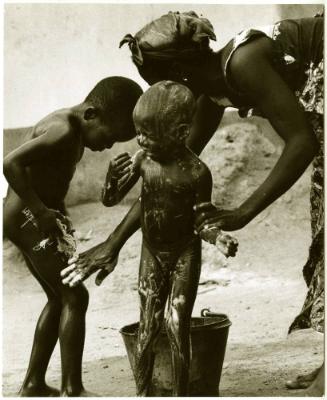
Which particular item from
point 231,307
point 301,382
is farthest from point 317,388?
point 231,307

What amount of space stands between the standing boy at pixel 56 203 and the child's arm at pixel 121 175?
0.98ft

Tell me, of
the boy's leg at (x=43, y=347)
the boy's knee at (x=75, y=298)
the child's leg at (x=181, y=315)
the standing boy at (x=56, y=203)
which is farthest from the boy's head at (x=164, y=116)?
the boy's leg at (x=43, y=347)

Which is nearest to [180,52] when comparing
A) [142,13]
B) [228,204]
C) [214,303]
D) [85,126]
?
[85,126]

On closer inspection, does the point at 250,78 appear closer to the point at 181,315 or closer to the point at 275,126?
the point at 275,126

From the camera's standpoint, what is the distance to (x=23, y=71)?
6176mm

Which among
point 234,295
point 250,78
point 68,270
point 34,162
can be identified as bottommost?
point 234,295

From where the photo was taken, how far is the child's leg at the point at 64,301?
319 cm

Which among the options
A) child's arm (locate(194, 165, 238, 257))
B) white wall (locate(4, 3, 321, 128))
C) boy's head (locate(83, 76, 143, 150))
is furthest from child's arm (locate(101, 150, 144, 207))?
white wall (locate(4, 3, 321, 128))

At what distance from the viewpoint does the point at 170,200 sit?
281cm

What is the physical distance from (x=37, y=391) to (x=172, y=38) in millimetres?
1568

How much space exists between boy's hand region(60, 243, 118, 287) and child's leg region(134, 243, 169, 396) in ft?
0.56

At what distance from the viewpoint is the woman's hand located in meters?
2.79

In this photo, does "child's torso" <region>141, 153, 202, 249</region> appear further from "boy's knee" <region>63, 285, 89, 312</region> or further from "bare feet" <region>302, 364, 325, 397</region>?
"bare feet" <region>302, 364, 325, 397</region>

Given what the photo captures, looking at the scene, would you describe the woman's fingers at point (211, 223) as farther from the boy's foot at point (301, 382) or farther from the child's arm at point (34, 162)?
the boy's foot at point (301, 382)
